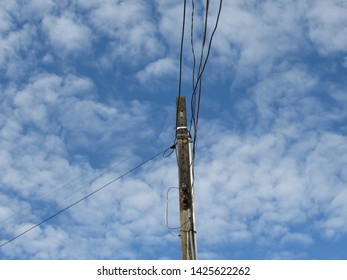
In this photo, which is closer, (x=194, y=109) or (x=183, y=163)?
(x=183, y=163)

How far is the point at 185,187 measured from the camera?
9.29m

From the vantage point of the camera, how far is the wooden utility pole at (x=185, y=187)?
8.79 metres

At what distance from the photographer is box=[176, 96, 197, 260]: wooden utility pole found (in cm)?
879

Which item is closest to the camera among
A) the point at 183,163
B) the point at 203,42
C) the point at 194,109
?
the point at 203,42

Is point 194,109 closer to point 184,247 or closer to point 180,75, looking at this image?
point 180,75

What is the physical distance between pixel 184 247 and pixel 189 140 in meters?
2.27
